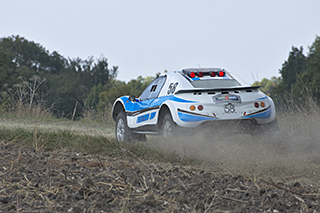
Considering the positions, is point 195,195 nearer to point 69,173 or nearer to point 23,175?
point 69,173

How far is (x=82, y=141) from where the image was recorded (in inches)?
274

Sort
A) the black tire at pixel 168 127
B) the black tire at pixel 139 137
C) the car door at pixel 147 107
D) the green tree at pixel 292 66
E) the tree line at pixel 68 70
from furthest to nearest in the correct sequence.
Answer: the green tree at pixel 292 66, the tree line at pixel 68 70, the black tire at pixel 139 137, the car door at pixel 147 107, the black tire at pixel 168 127

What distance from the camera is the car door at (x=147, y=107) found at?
7.59 metres

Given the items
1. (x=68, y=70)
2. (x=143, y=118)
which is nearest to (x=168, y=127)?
(x=143, y=118)

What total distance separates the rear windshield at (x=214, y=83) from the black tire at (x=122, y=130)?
89.1 inches

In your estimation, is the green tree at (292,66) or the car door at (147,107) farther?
the green tree at (292,66)

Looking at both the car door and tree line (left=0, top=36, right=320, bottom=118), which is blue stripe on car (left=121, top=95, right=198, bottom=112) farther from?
tree line (left=0, top=36, right=320, bottom=118)

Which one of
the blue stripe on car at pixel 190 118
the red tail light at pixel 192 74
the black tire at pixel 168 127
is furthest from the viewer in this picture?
the red tail light at pixel 192 74

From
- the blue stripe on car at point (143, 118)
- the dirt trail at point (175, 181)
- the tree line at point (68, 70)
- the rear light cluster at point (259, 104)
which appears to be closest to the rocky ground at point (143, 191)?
the dirt trail at point (175, 181)

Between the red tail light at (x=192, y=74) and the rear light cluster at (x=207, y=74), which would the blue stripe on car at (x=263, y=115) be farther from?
the red tail light at (x=192, y=74)

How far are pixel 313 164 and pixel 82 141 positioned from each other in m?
3.96

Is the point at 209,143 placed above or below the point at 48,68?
below

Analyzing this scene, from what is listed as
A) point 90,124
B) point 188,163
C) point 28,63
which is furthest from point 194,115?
point 28,63

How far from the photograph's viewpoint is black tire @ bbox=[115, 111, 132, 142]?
28.3 feet
